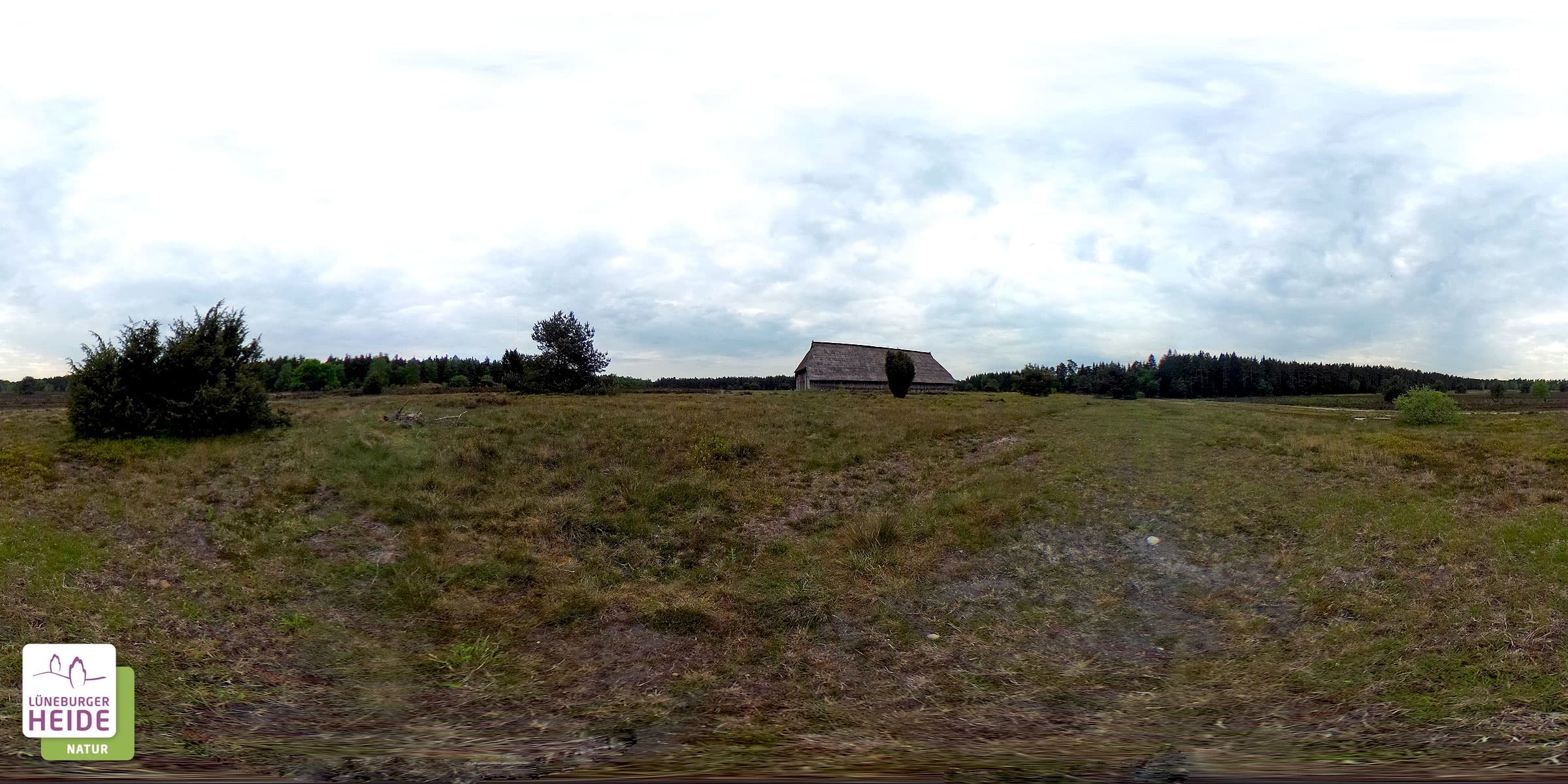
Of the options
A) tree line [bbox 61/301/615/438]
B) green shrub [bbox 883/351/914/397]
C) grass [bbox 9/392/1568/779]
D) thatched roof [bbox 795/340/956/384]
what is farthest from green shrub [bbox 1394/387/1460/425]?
tree line [bbox 61/301/615/438]

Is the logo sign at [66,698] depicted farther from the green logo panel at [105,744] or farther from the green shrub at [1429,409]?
the green shrub at [1429,409]

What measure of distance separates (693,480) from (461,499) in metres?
4.33

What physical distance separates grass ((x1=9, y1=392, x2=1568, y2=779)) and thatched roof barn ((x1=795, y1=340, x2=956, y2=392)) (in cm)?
3732

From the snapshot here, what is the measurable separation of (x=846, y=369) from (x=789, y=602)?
47.9 m

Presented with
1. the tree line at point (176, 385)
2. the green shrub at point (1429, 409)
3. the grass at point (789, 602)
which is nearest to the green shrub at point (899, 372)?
the green shrub at point (1429, 409)

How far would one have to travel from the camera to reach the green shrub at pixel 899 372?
135ft

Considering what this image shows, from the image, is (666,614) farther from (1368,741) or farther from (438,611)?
(1368,741)

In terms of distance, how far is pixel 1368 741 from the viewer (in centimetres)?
462

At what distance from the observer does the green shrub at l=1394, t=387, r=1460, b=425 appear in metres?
24.0

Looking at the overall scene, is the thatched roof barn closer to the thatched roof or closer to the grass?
the thatched roof

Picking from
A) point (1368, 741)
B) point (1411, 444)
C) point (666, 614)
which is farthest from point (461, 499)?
point (1411, 444)

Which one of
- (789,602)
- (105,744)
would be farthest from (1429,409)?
(105,744)

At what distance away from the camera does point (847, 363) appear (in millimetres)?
56469

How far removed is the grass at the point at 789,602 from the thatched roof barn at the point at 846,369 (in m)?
37.3
